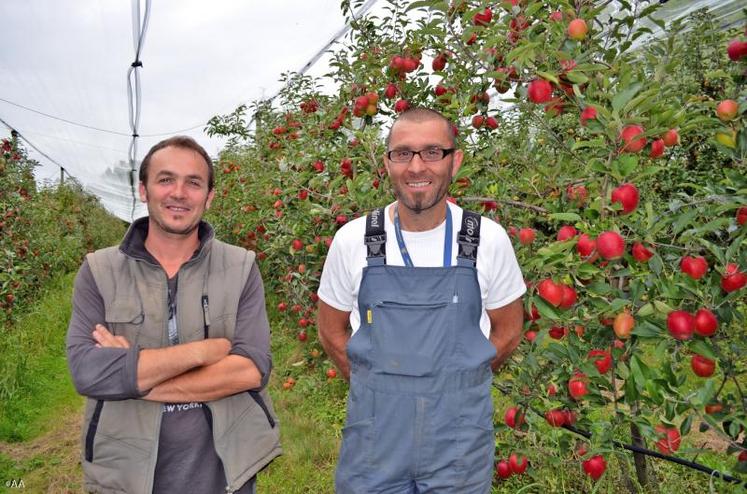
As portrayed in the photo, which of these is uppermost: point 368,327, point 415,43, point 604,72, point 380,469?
point 415,43

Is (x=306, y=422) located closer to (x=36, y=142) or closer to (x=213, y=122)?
(x=213, y=122)

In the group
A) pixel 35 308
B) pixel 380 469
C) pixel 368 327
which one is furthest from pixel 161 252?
pixel 35 308

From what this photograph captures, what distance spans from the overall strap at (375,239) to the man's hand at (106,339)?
0.73m

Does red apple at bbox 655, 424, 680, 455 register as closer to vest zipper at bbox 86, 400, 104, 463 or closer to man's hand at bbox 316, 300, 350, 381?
man's hand at bbox 316, 300, 350, 381

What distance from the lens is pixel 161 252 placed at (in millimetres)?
1729

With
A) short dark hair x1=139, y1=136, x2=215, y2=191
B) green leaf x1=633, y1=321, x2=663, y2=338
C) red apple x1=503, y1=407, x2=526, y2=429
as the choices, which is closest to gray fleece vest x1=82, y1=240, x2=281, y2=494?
Result: short dark hair x1=139, y1=136, x2=215, y2=191

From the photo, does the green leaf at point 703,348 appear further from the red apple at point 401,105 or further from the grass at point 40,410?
the grass at point 40,410

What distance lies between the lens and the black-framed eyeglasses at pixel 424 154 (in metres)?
1.62

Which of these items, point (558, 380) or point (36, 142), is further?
point (36, 142)

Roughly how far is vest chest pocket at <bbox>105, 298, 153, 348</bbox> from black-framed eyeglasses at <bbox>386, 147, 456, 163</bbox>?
86 centimetres

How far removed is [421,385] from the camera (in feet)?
5.06

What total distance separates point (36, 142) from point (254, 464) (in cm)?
999

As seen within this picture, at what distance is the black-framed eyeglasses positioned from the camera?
1.62 m

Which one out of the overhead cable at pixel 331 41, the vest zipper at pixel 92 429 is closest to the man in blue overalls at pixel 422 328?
the vest zipper at pixel 92 429
